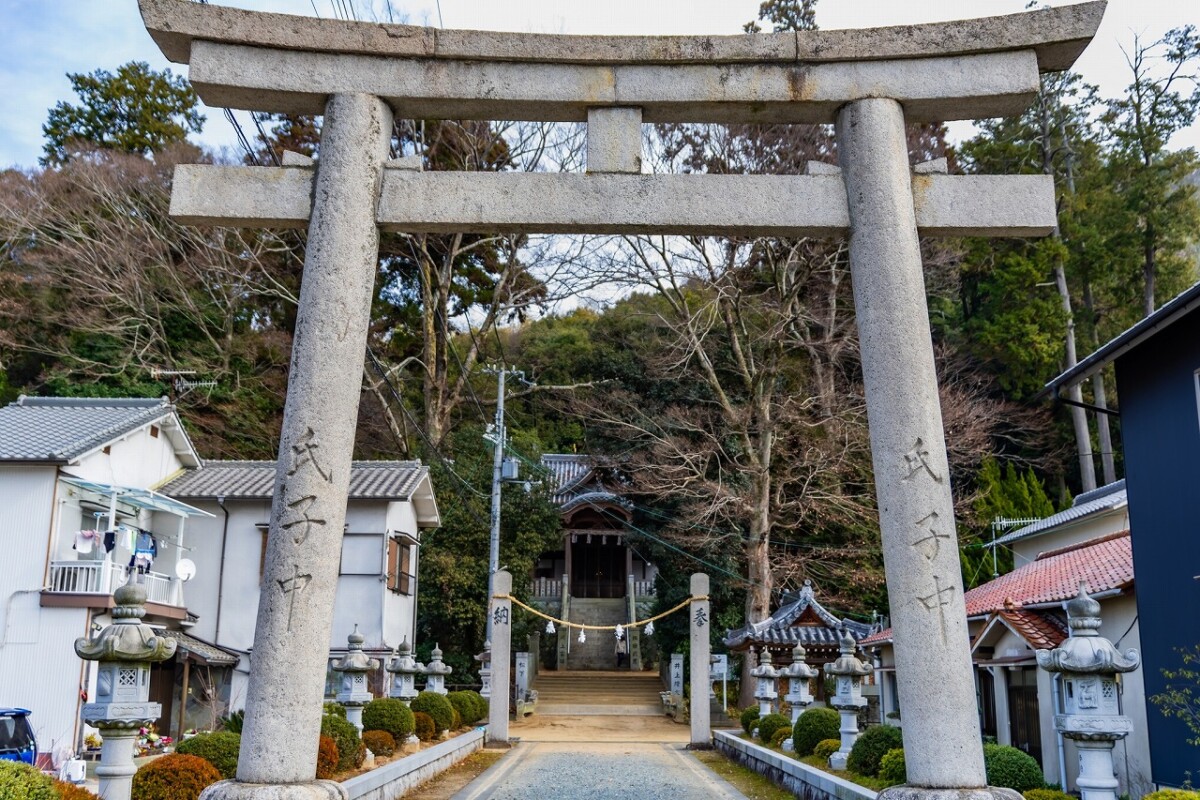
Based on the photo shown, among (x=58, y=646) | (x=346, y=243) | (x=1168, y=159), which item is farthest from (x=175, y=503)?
(x=1168, y=159)

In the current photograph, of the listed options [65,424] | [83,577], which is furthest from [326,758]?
[65,424]

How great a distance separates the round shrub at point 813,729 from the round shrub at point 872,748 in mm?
2040

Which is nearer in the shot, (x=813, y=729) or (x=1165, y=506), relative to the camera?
(x=1165, y=506)

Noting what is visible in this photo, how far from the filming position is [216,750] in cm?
975

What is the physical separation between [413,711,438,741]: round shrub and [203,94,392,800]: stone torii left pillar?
10586mm

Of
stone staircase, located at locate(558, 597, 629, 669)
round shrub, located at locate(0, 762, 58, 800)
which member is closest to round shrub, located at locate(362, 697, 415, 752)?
round shrub, located at locate(0, 762, 58, 800)

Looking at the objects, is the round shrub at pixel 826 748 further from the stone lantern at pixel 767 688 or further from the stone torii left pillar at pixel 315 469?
the stone torii left pillar at pixel 315 469

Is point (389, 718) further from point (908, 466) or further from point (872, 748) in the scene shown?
point (908, 466)

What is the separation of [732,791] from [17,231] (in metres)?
25.3

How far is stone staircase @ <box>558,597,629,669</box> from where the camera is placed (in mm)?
34969

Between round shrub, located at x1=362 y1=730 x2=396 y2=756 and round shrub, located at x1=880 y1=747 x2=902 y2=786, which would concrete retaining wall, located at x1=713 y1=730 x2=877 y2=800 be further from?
round shrub, located at x1=362 y1=730 x2=396 y2=756

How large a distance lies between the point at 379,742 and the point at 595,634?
75.1 ft

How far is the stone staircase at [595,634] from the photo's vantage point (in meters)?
35.0

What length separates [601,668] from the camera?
34562mm
